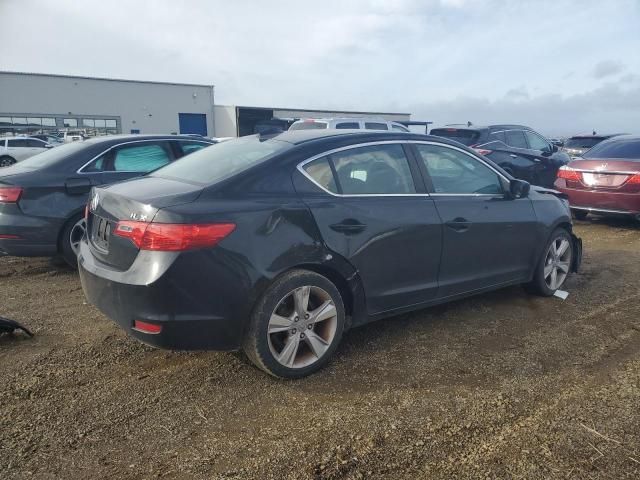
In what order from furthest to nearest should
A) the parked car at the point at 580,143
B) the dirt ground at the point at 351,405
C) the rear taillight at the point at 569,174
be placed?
1. the parked car at the point at 580,143
2. the rear taillight at the point at 569,174
3. the dirt ground at the point at 351,405

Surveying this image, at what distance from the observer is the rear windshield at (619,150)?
7674 millimetres

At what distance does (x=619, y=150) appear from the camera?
7.90 m

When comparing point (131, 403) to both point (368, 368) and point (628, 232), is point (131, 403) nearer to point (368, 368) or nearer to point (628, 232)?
point (368, 368)

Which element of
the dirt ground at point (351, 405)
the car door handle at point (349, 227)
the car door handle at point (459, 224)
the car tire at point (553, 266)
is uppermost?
the car door handle at point (349, 227)

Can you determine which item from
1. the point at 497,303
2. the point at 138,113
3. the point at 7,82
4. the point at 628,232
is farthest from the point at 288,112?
the point at 497,303

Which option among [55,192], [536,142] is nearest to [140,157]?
[55,192]

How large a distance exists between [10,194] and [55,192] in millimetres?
396

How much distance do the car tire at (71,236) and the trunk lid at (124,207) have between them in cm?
210

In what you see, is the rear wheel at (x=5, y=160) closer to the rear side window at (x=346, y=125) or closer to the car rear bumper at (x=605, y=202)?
the rear side window at (x=346, y=125)

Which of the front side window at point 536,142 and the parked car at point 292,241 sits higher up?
the front side window at point 536,142

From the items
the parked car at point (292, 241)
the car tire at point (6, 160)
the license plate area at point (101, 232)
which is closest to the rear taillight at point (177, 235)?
the parked car at point (292, 241)

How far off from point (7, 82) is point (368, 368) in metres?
38.3

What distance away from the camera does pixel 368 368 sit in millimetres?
3277

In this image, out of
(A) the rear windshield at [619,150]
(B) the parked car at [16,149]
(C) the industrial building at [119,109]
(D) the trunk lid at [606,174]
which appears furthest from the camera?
(C) the industrial building at [119,109]
